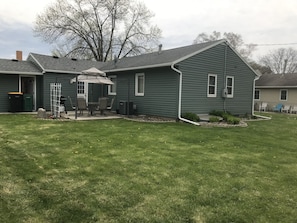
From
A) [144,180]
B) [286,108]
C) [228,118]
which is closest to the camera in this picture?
[144,180]

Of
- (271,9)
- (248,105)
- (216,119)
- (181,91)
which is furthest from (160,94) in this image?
(271,9)

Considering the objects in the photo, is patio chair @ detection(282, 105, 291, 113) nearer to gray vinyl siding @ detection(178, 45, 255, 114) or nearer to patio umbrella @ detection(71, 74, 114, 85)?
gray vinyl siding @ detection(178, 45, 255, 114)

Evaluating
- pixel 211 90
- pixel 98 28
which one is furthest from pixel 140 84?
pixel 98 28

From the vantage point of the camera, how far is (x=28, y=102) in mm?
14523

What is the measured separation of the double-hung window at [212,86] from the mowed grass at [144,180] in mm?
6270

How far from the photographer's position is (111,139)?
7059 millimetres

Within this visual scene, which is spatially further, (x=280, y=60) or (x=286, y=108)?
(x=280, y=60)

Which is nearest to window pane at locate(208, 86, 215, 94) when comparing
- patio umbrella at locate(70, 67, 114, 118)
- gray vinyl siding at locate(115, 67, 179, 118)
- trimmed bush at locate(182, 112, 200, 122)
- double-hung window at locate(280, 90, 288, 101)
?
trimmed bush at locate(182, 112, 200, 122)

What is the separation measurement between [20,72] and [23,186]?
12.5 metres

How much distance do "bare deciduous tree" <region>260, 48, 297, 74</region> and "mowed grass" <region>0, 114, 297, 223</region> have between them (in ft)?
137

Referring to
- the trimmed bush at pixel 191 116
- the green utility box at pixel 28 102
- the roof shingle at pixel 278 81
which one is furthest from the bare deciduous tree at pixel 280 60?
the green utility box at pixel 28 102

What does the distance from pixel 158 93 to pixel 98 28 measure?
1957cm

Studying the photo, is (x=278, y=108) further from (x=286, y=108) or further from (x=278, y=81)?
(x=278, y=81)

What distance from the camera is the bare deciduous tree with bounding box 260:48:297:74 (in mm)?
43344
